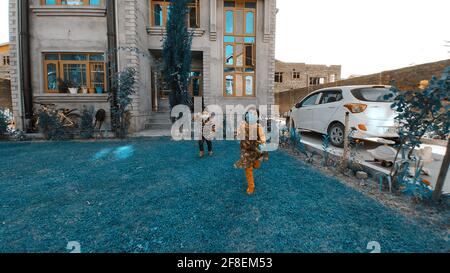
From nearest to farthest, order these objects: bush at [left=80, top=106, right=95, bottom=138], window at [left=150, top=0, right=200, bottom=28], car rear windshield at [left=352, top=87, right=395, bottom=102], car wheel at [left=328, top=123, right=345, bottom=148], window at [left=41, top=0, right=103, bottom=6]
A: 1. car rear windshield at [left=352, top=87, right=395, bottom=102]
2. car wheel at [left=328, top=123, right=345, bottom=148]
3. bush at [left=80, top=106, right=95, bottom=138]
4. window at [left=41, top=0, right=103, bottom=6]
5. window at [left=150, top=0, right=200, bottom=28]

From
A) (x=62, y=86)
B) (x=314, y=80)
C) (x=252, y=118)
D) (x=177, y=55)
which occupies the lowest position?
(x=252, y=118)

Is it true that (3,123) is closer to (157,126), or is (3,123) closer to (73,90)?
(73,90)

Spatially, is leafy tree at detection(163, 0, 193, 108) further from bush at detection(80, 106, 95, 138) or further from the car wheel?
the car wheel

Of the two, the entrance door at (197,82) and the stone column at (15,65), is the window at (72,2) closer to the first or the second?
the stone column at (15,65)

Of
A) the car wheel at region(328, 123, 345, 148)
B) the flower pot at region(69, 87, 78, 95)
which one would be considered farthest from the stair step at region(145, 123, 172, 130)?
the car wheel at region(328, 123, 345, 148)

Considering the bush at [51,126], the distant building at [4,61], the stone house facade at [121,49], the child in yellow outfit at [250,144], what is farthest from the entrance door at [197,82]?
the distant building at [4,61]

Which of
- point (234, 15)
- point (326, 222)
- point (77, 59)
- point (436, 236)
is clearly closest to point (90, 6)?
point (77, 59)

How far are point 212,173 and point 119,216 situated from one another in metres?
1.81

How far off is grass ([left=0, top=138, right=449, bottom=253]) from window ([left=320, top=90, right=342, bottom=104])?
2696 millimetres

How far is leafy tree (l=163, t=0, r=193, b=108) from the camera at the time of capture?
8.72m

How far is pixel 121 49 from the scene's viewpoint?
825 centimetres

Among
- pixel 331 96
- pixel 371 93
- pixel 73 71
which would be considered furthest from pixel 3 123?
pixel 371 93

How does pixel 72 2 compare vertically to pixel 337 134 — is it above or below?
above

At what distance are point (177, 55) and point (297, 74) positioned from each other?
24.9 meters
